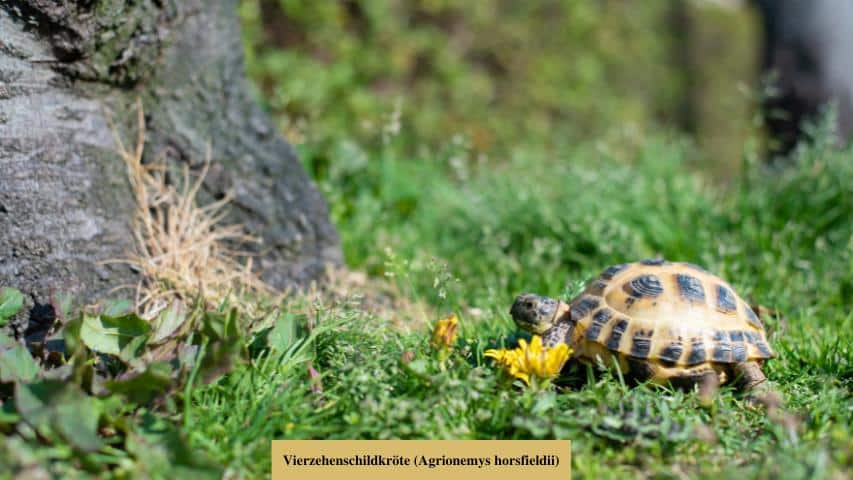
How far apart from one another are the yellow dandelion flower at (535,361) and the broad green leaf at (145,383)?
3.42ft

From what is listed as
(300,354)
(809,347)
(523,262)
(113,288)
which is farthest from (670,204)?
(113,288)

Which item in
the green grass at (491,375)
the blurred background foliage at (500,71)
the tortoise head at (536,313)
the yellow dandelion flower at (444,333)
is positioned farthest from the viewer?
the blurred background foliage at (500,71)

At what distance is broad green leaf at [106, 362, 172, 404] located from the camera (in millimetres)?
2396

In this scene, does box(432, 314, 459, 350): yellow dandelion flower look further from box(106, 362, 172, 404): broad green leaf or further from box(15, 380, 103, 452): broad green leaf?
box(15, 380, 103, 452): broad green leaf

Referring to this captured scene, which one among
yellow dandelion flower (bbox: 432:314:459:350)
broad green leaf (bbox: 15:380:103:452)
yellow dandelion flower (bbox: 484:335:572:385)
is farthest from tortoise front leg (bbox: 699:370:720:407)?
broad green leaf (bbox: 15:380:103:452)

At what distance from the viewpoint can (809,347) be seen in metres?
3.24

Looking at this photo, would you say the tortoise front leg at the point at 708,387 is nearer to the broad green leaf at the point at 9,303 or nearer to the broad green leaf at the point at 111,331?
the broad green leaf at the point at 111,331

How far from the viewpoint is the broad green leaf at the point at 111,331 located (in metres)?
2.71

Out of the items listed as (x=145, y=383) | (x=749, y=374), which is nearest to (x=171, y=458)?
(x=145, y=383)

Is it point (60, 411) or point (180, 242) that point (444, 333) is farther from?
point (180, 242)

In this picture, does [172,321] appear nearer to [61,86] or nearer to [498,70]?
[61,86]

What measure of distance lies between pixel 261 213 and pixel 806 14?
4.38 m

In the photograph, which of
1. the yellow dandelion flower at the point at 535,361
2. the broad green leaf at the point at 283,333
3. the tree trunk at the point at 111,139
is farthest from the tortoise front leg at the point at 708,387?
the tree trunk at the point at 111,139

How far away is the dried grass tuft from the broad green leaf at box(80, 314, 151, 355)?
24.6 inches
